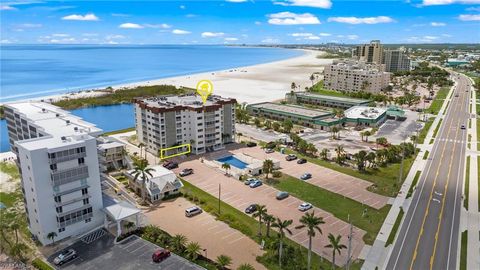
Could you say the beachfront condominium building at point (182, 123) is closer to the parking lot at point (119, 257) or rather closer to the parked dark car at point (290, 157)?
the parked dark car at point (290, 157)

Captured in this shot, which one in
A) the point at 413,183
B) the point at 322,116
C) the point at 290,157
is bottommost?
the point at 413,183

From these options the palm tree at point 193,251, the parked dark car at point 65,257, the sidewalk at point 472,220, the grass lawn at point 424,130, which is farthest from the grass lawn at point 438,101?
the parked dark car at point 65,257

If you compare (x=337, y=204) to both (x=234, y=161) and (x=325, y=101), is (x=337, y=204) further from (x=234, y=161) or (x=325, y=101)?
(x=325, y=101)

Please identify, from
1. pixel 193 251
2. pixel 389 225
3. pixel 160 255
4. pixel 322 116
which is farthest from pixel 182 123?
pixel 322 116

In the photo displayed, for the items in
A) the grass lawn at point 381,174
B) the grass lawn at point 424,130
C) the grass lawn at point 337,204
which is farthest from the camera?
the grass lawn at point 424,130

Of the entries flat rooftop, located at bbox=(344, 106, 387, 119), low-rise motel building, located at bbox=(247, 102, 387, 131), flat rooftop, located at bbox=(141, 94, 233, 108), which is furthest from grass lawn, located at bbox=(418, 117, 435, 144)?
flat rooftop, located at bbox=(141, 94, 233, 108)

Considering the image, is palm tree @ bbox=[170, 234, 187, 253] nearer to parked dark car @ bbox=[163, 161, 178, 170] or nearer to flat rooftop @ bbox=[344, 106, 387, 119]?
parked dark car @ bbox=[163, 161, 178, 170]

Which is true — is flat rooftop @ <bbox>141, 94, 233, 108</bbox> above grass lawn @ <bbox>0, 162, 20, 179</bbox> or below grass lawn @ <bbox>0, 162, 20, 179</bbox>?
above
